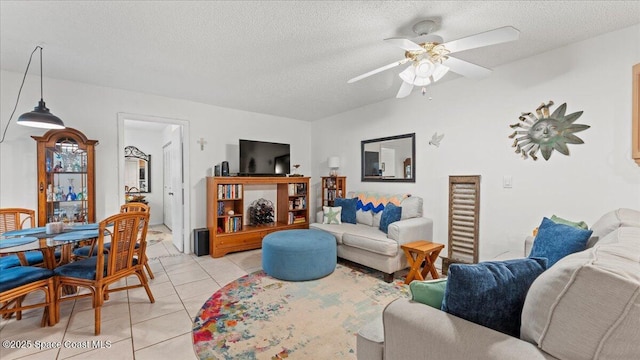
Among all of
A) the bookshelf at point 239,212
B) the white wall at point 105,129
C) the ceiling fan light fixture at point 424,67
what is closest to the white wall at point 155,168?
the white wall at point 105,129

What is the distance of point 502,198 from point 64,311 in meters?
4.41

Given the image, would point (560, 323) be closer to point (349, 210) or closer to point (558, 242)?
point (558, 242)

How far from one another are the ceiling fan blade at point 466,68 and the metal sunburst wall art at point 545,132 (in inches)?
40.1

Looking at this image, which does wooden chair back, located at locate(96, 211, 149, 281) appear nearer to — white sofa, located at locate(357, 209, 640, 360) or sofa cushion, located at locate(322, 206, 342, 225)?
white sofa, located at locate(357, 209, 640, 360)

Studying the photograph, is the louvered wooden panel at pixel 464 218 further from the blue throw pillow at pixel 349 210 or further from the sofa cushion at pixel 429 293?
the sofa cushion at pixel 429 293

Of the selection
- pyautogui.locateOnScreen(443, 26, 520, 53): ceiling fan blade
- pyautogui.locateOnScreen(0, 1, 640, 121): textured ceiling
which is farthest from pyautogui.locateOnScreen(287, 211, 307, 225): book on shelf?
pyautogui.locateOnScreen(443, 26, 520, 53): ceiling fan blade

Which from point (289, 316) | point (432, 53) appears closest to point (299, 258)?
point (289, 316)

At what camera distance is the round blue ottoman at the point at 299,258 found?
3000 millimetres

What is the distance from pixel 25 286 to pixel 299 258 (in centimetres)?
219

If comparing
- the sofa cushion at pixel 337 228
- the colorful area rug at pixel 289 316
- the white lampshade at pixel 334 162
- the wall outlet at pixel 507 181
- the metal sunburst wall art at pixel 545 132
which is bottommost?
the colorful area rug at pixel 289 316

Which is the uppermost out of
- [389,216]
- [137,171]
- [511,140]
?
[511,140]

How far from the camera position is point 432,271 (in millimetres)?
3023

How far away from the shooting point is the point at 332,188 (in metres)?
4.91

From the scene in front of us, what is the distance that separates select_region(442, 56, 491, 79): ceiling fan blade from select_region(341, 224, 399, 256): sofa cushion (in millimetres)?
1841
